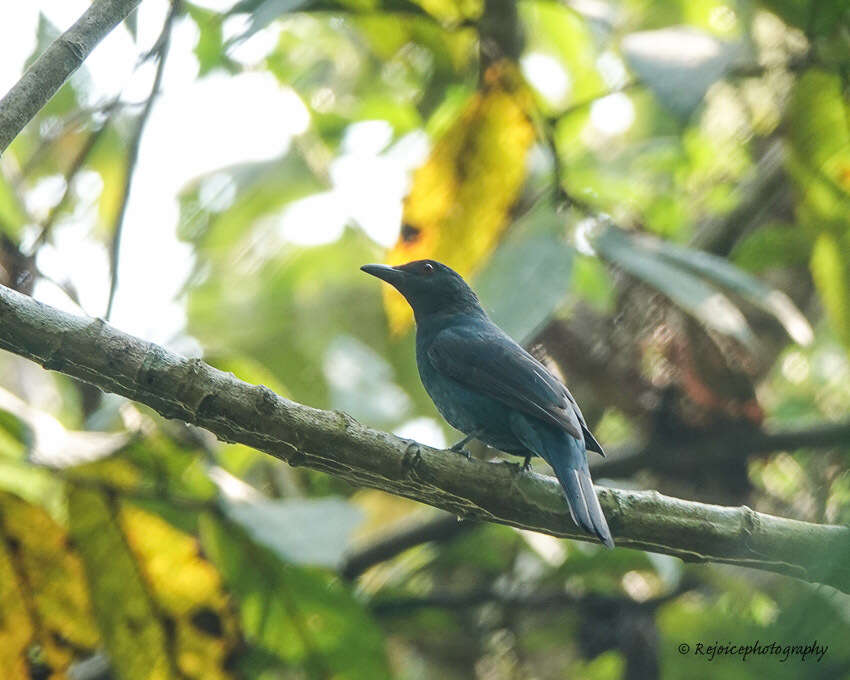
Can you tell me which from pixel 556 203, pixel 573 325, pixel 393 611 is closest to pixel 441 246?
pixel 556 203

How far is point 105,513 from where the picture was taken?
3.48 metres

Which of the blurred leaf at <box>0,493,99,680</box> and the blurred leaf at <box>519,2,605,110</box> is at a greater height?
the blurred leaf at <box>519,2,605,110</box>

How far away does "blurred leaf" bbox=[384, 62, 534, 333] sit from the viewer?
3.84 metres

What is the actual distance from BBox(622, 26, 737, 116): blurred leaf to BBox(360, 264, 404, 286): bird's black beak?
1.31 m

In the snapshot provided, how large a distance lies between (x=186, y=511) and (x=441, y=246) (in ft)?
4.36

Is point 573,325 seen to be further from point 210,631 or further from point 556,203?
point 210,631

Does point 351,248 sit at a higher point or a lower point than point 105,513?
higher

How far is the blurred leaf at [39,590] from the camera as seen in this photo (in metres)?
3.35

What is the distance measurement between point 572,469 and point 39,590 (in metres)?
1.84

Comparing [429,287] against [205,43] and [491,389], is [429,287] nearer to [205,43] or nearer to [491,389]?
[491,389]

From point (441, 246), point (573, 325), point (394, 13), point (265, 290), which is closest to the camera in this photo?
point (441, 246)

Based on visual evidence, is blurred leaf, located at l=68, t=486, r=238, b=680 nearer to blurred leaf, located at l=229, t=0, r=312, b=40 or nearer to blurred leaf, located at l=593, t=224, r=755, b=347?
blurred leaf, located at l=229, t=0, r=312, b=40

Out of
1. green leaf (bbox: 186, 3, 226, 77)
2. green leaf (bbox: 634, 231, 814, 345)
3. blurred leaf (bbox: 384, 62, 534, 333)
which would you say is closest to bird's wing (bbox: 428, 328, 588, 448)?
blurred leaf (bbox: 384, 62, 534, 333)

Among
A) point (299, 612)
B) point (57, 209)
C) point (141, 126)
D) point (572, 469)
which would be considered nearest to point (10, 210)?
point (57, 209)
